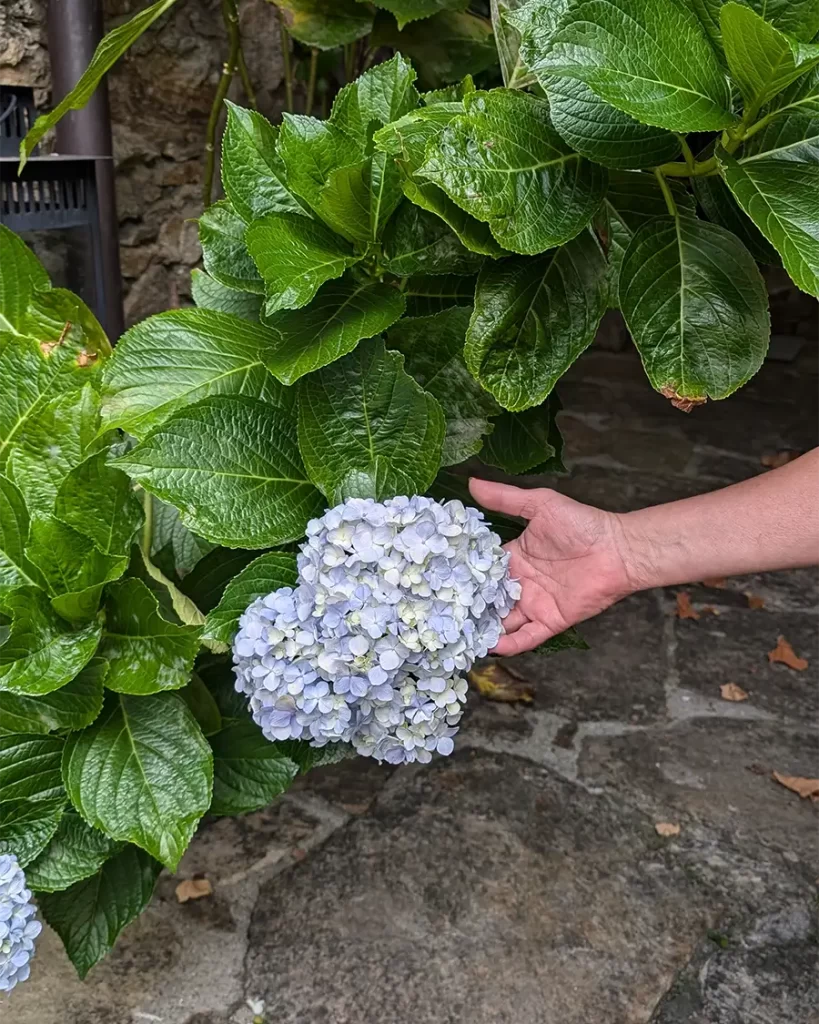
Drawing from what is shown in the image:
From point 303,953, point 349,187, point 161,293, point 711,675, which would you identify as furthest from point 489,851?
point 161,293

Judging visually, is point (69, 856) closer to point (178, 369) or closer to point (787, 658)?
point (178, 369)

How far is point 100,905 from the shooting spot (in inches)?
43.9

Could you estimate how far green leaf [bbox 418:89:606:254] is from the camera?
74 centimetres

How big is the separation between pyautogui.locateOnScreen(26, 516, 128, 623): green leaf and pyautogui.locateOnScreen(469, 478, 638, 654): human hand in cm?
39

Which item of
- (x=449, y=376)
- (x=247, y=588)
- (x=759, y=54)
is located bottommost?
(x=247, y=588)

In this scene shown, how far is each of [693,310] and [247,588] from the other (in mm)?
488

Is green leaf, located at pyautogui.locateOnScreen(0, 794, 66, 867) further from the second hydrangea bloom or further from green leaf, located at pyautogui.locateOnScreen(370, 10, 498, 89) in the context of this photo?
green leaf, located at pyautogui.locateOnScreen(370, 10, 498, 89)

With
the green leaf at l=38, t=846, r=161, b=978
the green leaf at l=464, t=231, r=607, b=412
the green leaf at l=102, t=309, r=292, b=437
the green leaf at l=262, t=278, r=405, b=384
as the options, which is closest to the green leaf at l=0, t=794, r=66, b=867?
the green leaf at l=38, t=846, r=161, b=978

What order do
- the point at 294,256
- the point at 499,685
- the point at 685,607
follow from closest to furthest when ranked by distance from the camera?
the point at 294,256 → the point at 499,685 → the point at 685,607

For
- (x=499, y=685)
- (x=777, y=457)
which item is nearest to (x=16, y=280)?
(x=499, y=685)

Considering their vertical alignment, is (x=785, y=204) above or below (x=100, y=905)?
above

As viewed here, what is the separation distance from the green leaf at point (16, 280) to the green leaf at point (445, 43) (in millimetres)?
870

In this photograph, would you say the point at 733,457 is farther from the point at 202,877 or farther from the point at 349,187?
the point at 349,187

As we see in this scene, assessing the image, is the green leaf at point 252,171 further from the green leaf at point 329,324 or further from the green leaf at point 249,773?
the green leaf at point 249,773
